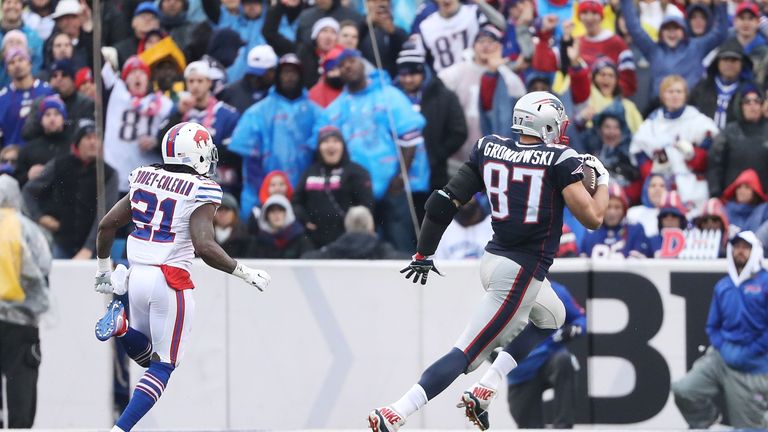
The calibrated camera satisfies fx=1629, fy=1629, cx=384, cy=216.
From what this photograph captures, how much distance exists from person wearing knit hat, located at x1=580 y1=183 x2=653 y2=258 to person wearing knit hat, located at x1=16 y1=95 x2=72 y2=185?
3.90m

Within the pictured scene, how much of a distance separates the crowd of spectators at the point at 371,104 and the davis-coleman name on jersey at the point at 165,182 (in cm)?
264

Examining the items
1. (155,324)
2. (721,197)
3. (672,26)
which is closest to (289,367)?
(155,324)

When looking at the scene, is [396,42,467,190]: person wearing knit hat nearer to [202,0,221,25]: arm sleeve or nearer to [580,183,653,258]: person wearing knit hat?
[580,183,653,258]: person wearing knit hat

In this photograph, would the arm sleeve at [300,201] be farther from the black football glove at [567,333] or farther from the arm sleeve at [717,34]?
the arm sleeve at [717,34]

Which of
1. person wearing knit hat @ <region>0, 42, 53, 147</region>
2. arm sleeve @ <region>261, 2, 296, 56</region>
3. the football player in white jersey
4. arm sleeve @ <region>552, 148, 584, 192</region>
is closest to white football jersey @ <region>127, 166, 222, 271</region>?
the football player in white jersey

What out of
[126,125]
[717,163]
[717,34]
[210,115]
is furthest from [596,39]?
[126,125]

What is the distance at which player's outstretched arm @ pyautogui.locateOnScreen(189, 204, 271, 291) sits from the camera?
867cm

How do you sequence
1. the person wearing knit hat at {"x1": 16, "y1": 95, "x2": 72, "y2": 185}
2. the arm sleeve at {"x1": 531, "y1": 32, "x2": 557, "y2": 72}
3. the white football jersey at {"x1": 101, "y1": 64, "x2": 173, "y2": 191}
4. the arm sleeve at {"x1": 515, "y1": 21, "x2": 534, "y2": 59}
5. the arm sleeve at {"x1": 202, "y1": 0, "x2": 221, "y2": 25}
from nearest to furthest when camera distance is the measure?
the person wearing knit hat at {"x1": 16, "y1": 95, "x2": 72, "y2": 185} → the white football jersey at {"x1": 101, "y1": 64, "x2": 173, "y2": 191} → the arm sleeve at {"x1": 531, "y1": 32, "x2": 557, "y2": 72} → the arm sleeve at {"x1": 515, "y1": 21, "x2": 534, "y2": 59} → the arm sleeve at {"x1": 202, "y1": 0, "x2": 221, "y2": 25}

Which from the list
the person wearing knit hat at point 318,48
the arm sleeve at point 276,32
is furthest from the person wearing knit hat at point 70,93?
the person wearing knit hat at point 318,48

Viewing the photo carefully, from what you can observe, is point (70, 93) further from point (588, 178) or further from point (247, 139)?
point (588, 178)

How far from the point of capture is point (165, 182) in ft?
29.1

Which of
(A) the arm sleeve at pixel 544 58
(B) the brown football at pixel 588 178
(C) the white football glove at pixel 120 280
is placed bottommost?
(C) the white football glove at pixel 120 280

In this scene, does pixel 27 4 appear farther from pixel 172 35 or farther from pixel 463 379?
pixel 463 379

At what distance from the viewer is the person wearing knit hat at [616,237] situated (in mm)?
12039
